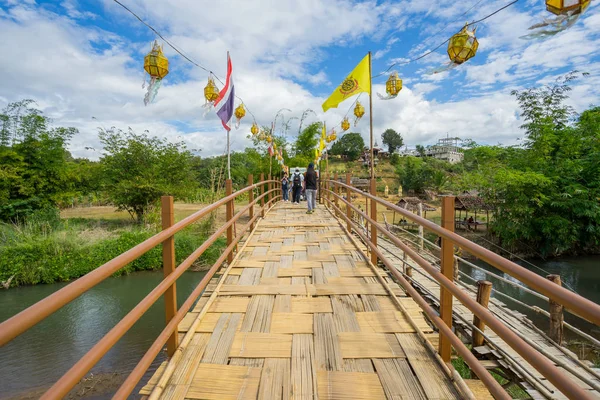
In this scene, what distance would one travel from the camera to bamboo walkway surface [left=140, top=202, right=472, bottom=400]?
5.51 feet

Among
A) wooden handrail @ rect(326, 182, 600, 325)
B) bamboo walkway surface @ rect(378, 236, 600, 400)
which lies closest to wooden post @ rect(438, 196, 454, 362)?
wooden handrail @ rect(326, 182, 600, 325)

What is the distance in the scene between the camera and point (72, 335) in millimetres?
8586

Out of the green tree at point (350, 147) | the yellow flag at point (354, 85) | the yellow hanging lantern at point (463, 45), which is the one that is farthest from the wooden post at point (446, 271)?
the green tree at point (350, 147)

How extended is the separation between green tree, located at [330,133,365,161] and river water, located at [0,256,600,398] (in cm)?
4978

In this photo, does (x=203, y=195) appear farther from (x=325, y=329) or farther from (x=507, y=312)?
(x=325, y=329)

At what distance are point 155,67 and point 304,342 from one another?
15.5 ft

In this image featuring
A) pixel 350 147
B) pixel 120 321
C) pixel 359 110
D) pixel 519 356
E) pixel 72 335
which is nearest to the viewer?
pixel 120 321

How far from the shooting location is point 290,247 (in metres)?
4.69

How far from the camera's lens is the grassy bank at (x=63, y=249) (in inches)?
453

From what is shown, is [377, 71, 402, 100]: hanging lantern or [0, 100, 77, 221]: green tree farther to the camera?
[0, 100, 77, 221]: green tree

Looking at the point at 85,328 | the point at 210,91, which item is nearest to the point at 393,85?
the point at 210,91

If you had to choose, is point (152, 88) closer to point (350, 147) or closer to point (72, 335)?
point (72, 335)

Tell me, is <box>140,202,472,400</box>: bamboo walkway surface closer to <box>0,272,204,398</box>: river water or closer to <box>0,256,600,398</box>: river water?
<box>0,272,204,398</box>: river water

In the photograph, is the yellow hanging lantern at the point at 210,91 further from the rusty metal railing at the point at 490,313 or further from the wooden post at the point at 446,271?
the wooden post at the point at 446,271
